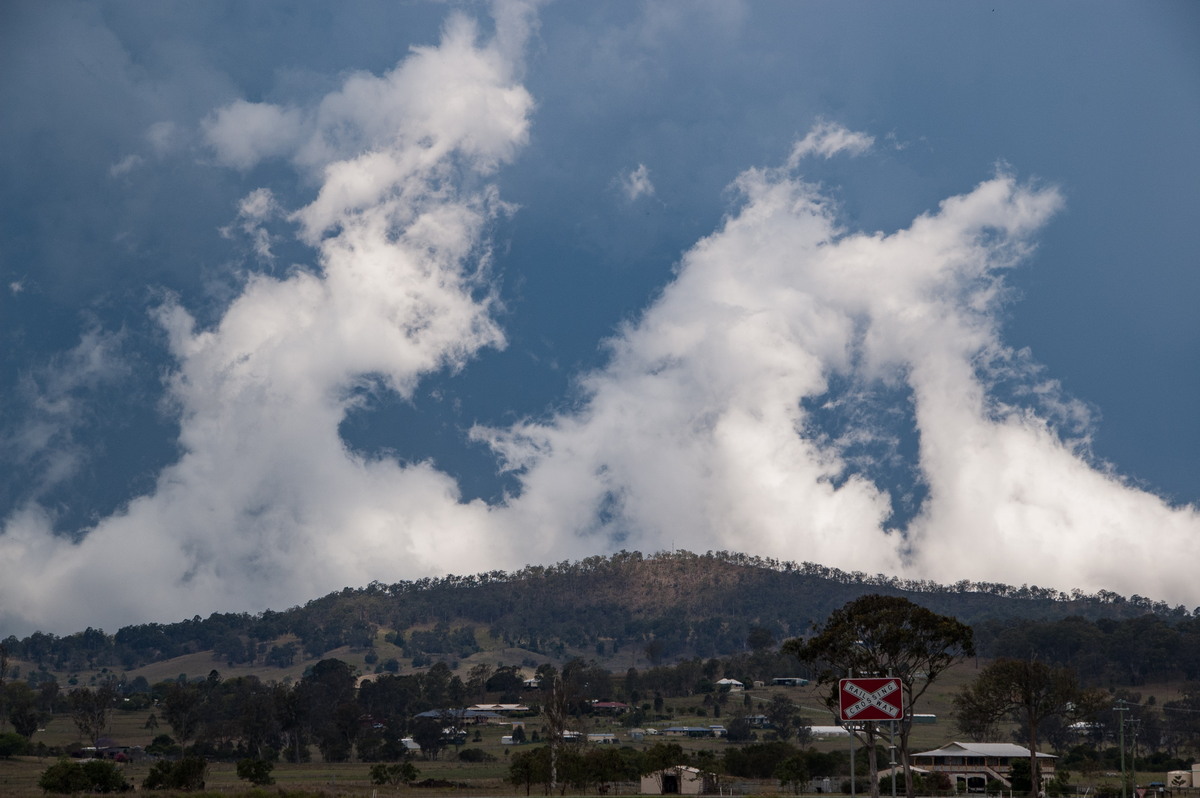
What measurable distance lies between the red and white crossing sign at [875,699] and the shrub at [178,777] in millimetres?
61869

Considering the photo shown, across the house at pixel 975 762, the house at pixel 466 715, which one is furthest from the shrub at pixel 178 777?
the house at pixel 466 715

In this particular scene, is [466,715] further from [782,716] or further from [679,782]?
[679,782]

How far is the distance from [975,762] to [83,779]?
7807cm

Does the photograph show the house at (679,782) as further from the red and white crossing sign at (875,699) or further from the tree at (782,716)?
the tree at (782,716)

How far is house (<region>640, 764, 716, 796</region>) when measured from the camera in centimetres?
9438

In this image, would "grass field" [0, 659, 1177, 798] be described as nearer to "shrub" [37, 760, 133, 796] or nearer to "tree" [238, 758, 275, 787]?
"tree" [238, 758, 275, 787]

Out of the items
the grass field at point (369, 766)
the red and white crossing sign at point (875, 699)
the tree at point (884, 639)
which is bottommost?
the grass field at point (369, 766)

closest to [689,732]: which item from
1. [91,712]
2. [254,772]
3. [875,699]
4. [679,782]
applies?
[679,782]

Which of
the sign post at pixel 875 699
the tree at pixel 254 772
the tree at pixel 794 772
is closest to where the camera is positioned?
the sign post at pixel 875 699

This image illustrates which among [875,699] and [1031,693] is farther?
[1031,693]

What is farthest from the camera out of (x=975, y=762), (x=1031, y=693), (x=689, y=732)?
(x=689, y=732)

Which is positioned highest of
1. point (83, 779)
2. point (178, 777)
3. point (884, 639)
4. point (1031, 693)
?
point (884, 639)

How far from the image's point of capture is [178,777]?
83938mm

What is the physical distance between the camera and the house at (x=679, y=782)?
94.4 m
